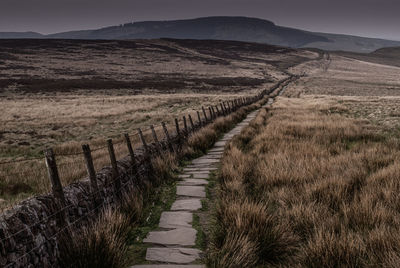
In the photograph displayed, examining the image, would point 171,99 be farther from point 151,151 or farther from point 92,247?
point 92,247

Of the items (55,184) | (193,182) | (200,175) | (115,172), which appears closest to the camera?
(55,184)

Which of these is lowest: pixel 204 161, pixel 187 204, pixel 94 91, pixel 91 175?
pixel 94 91

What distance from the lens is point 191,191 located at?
6672mm

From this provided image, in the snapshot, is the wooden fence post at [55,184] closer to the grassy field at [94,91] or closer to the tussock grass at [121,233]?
the tussock grass at [121,233]

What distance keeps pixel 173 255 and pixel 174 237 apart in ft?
1.75

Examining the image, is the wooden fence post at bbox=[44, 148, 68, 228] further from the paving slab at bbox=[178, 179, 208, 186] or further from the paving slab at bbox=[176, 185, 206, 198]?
the paving slab at bbox=[178, 179, 208, 186]

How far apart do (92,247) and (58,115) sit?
31.3 meters

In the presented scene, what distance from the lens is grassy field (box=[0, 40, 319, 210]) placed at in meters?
15.5

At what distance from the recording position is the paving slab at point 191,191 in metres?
6.47

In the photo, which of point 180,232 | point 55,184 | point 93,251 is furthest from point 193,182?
point 93,251

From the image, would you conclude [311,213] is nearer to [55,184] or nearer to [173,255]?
[173,255]

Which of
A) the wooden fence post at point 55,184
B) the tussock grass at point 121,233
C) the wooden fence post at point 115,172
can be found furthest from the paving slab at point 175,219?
the wooden fence post at point 55,184

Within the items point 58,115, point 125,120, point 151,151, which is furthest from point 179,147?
point 58,115

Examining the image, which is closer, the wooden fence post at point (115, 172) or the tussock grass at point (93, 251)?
the tussock grass at point (93, 251)
